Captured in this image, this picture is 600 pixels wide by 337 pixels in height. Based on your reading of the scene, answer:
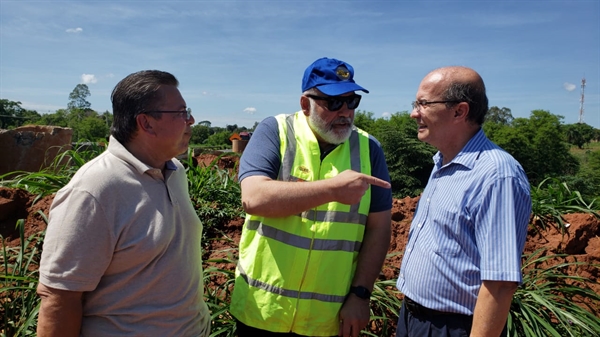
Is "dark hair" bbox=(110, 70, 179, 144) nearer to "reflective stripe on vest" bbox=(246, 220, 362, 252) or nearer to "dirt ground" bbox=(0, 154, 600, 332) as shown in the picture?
"reflective stripe on vest" bbox=(246, 220, 362, 252)

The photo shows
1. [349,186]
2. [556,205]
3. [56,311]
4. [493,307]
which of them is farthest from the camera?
[556,205]

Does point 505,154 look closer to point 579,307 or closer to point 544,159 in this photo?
point 579,307

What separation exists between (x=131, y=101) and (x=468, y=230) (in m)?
1.52

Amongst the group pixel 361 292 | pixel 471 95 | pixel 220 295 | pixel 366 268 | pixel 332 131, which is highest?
pixel 471 95

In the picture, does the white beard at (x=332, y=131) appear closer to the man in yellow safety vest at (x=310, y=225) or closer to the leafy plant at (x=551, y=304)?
the man in yellow safety vest at (x=310, y=225)

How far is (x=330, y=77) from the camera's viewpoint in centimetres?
244

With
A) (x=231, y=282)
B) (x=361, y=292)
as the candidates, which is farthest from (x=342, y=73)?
(x=231, y=282)

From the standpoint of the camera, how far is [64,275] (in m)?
1.64

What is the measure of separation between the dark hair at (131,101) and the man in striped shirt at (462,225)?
1.25 meters

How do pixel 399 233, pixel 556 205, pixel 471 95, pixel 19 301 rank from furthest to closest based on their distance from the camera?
pixel 556 205 < pixel 399 233 < pixel 19 301 < pixel 471 95

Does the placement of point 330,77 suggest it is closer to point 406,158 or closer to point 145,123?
point 145,123

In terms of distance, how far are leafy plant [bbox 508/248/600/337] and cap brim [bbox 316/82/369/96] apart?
5.79ft

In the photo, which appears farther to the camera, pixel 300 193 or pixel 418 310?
pixel 418 310

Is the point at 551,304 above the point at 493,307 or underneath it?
underneath
